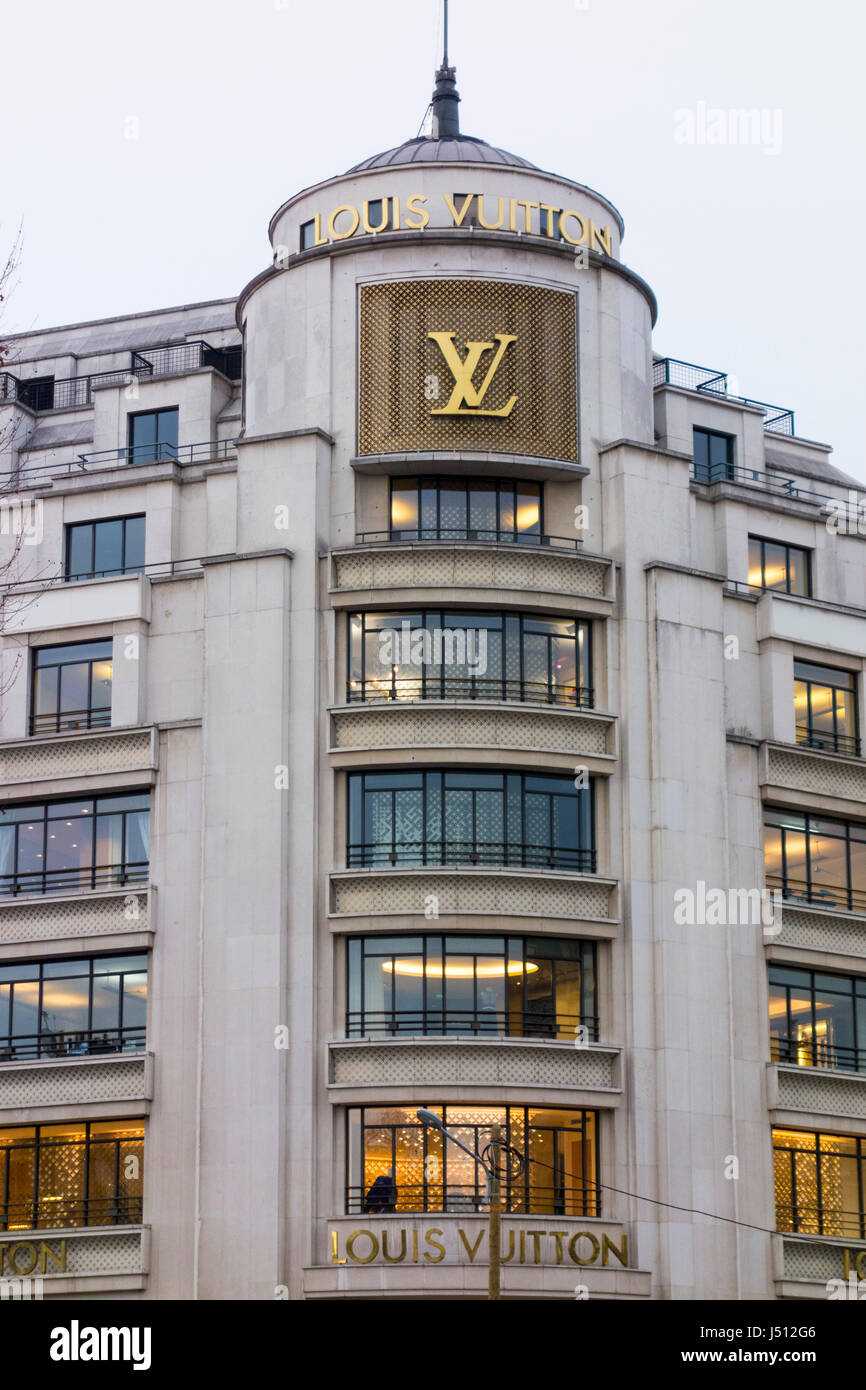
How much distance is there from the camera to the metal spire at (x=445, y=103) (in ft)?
215

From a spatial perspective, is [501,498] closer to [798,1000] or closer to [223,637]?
[223,637]

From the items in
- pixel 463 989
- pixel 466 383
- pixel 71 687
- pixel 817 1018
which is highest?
pixel 466 383

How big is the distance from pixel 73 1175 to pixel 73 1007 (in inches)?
Result: 178

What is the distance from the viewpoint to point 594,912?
54625 mm

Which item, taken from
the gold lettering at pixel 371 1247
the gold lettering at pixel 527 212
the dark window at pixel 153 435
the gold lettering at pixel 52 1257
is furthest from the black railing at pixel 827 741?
the gold lettering at pixel 52 1257

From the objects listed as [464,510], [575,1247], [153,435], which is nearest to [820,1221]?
[575,1247]

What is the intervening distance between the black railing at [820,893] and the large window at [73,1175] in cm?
1907

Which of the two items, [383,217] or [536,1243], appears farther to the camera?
[383,217]

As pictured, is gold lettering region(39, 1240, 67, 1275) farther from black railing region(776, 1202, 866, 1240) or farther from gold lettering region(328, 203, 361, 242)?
gold lettering region(328, 203, 361, 242)

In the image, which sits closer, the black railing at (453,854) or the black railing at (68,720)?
the black railing at (453,854)

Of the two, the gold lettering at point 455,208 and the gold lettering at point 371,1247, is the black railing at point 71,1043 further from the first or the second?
the gold lettering at point 455,208

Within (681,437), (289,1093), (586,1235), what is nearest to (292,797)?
(289,1093)

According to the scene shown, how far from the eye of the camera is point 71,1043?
183 feet

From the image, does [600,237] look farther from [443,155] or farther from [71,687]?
[71,687]
